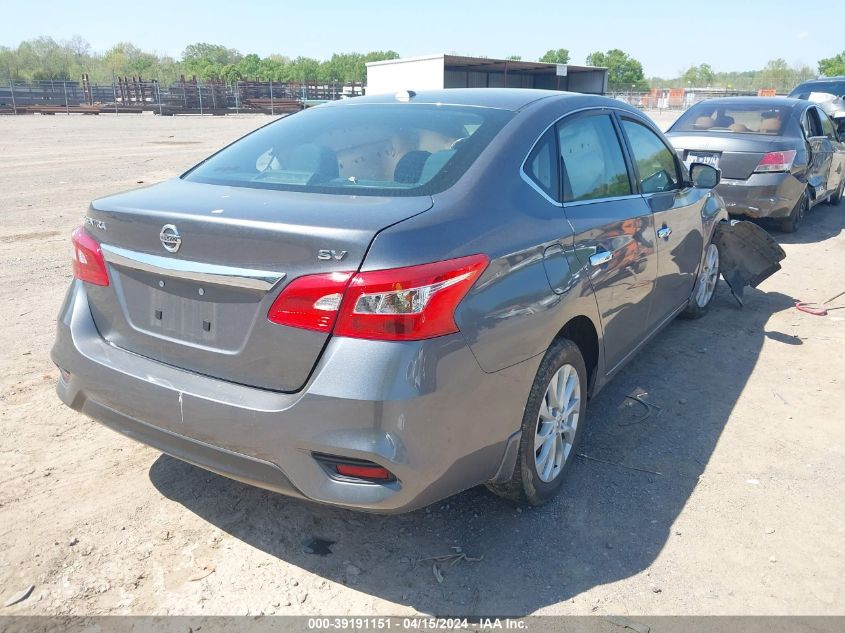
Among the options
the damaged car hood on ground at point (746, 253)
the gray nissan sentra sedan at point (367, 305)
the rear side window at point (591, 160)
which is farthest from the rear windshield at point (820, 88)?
the gray nissan sentra sedan at point (367, 305)

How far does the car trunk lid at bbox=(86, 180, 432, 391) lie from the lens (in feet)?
7.51

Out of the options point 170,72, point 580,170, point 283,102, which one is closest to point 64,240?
point 580,170

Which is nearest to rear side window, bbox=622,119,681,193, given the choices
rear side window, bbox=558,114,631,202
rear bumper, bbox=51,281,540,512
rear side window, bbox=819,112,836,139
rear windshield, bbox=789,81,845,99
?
rear side window, bbox=558,114,631,202

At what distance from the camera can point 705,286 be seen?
225 inches

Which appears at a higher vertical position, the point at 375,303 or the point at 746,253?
the point at 375,303

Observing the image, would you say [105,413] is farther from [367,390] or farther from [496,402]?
[496,402]

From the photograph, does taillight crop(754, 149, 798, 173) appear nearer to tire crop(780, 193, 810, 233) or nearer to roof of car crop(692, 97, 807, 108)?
tire crop(780, 193, 810, 233)

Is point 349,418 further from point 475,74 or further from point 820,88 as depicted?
point 475,74

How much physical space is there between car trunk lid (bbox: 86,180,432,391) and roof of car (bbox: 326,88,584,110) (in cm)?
107

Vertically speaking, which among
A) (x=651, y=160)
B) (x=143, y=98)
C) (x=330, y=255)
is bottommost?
(x=330, y=255)

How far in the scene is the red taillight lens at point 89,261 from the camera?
9.14 ft

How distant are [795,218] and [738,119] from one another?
1.54 m

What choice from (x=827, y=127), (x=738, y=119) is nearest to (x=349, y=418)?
(x=738, y=119)

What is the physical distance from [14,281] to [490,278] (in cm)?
543
